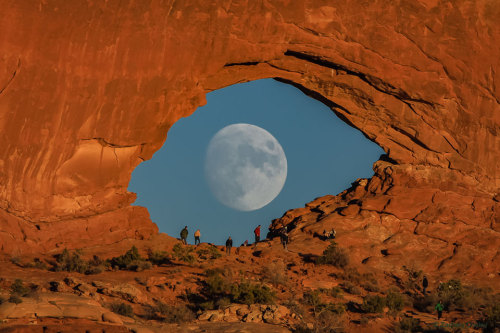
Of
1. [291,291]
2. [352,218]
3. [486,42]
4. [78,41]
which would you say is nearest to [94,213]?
[78,41]

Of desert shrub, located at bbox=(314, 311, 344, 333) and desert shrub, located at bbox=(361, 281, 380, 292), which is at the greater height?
desert shrub, located at bbox=(361, 281, 380, 292)

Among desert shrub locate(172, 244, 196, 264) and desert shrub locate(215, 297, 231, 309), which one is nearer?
desert shrub locate(215, 297, 231, 309)

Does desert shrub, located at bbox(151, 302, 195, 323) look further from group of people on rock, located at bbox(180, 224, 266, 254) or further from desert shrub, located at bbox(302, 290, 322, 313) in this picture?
group of people on rock, located at bbox(180, 224, 266, 254)

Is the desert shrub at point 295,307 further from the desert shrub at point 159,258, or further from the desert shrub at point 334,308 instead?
the desert shrub at point 159,258

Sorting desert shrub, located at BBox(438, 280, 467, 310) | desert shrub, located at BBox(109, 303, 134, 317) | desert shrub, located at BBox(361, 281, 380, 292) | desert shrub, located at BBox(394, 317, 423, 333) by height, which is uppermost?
desert shrub, located at BBox(361, 281, 380, 292)

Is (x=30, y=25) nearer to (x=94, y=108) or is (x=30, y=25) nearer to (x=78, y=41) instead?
(x=78, y=41)

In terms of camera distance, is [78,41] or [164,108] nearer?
[78,41]

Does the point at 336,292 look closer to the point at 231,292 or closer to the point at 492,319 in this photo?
the point at 231,292

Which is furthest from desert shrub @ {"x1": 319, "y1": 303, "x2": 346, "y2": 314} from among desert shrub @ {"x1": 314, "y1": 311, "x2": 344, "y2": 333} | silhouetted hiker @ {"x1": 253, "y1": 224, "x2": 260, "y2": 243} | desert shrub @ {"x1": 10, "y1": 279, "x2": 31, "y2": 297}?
silhouetted hiker @ {"x1": 253, "y1": 224, "x2": 260, "y2": 243}
